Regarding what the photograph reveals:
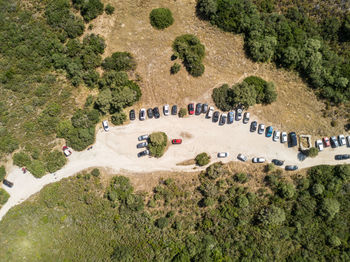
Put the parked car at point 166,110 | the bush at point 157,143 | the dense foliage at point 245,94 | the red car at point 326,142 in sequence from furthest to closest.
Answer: the parked car at point 166,110, the red car at point 326,142, the bush at point 157,143, the dense foliage at point 245,94

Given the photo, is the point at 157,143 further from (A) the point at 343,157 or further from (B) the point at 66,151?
(A) the point at 343,157

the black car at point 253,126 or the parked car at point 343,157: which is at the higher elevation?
the black car at point 253,126

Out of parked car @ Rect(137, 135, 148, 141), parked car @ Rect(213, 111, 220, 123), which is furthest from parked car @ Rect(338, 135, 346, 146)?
parked car @ Rect(137, 135, 148, 141)

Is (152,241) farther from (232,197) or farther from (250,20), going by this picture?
(250,20)

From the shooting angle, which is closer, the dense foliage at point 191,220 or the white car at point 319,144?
the dense foliage at point 191,220

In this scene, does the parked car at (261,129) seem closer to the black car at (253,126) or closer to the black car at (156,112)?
the black car at (253,126)

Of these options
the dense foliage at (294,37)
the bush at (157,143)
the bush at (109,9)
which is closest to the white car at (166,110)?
the bush at (157,143)

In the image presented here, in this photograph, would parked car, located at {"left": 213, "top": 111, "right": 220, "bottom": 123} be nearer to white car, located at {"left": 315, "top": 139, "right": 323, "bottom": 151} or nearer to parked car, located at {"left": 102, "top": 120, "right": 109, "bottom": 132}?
white car, located at {"left": 315, "top": 139, "right": 323, "bottom": 151}

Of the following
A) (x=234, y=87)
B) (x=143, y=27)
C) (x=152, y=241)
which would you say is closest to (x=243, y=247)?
(x=152, y=241)
